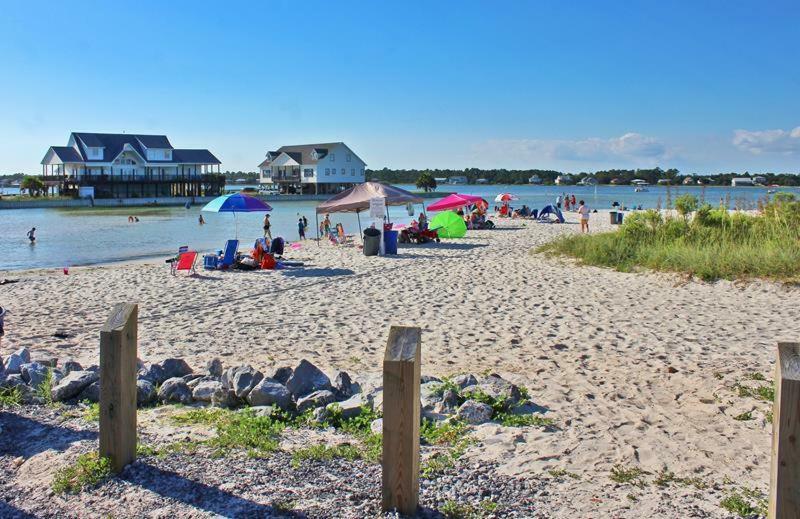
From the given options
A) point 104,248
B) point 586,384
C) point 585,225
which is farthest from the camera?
point 104,248

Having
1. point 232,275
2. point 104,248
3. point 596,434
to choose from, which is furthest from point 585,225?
point 596,434

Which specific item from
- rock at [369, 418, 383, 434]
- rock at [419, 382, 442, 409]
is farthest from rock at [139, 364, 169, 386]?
rock at [419, 382, 442, 409]

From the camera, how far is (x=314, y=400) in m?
5.25

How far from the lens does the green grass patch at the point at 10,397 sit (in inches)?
199

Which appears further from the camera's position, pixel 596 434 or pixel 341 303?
pixel 341 303

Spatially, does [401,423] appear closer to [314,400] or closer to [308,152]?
[314,400]

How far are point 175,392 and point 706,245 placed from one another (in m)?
13.1

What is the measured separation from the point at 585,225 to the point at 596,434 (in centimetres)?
2468

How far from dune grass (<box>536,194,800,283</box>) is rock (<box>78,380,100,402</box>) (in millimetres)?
11153

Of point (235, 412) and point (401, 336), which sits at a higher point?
point (401, 336)

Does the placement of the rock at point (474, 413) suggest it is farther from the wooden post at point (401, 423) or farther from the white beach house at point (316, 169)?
the white beach house at point (316, 169)

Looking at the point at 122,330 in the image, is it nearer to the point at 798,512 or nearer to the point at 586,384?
the point at 798,512

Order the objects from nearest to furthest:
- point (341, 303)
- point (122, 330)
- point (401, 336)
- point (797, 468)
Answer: point (797, 468) → point (401, 336) → point (122, 330) → point (341, 303)

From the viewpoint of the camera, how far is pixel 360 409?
5.12m
